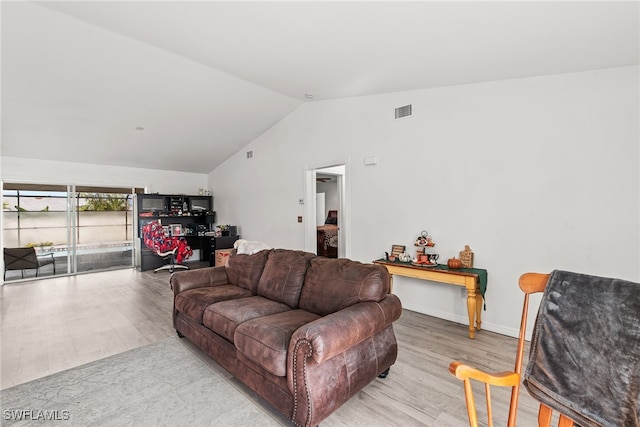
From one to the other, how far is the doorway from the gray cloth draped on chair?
3.44 m

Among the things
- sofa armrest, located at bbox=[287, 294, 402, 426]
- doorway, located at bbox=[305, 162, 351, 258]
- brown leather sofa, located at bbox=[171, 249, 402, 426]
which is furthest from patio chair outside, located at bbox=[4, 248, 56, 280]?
sofa armrest, located at bbox=[287, 294, 402, 426]

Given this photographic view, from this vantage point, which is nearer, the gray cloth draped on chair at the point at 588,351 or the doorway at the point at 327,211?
the gray cloth draped on chair at the point at 588,351

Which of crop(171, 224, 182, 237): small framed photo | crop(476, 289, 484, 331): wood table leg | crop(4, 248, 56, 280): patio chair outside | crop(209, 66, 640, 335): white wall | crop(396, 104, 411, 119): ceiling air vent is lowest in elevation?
crop(476, 289, 484, 331): wood table leg

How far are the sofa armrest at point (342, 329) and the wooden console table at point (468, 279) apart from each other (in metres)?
1.27

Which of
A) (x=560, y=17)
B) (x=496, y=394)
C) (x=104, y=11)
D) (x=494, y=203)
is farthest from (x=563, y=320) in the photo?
(x=104, y=11)

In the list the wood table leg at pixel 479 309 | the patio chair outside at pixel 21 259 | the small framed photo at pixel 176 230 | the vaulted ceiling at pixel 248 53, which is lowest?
the wood table leg at pixel 479 309

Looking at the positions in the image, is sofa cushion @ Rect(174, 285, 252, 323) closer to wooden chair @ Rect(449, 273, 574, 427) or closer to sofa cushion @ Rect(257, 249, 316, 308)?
sofa cushion @ Rect(257, 249, 316, 308)

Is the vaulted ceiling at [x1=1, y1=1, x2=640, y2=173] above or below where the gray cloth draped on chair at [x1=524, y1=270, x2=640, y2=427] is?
above

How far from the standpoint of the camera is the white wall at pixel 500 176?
2699 millimetres

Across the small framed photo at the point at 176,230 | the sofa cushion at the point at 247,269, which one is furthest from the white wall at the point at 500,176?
the small framed photo at the point at 176,230

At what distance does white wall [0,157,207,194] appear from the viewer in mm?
5668

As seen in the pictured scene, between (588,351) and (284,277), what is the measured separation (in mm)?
2140

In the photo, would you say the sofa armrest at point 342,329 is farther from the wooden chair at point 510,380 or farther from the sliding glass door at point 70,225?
the sliding glass door at point 70,225

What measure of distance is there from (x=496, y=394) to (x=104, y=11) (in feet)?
14.5
